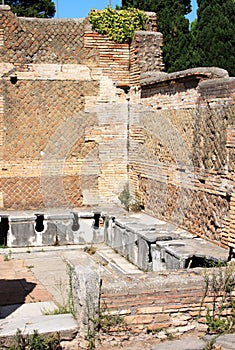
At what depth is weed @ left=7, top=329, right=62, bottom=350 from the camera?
17.5 ft

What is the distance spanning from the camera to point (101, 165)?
1322cm

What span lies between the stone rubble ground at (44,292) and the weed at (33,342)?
8cm

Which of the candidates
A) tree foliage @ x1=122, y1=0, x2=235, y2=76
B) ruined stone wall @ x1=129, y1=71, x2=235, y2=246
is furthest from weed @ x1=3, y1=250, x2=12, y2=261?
tree foliage @ x1=122, y1=0, x2=235, y2=76

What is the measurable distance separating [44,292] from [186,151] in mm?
3590

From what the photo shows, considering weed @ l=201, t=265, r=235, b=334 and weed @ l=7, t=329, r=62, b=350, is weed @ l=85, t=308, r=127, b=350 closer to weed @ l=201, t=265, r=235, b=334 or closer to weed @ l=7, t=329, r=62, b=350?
weed @ l=7, t=329, r=62, b=350

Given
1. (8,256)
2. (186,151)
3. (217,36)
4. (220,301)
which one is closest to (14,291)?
(8,256)

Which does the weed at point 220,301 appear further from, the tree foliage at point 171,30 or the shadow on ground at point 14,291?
the tree foliage at point 171,30

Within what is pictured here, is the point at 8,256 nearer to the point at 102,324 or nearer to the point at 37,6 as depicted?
the point at 102,324

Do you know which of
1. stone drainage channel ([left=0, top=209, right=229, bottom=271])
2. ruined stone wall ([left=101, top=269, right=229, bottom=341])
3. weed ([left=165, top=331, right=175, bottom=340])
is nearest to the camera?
ruined stone wall ([left=101, top=269, right=229, bottom=341])

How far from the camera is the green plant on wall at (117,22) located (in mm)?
12820

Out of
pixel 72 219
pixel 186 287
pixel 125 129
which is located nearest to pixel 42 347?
pixel 186 287

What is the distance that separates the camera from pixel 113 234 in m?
11.6

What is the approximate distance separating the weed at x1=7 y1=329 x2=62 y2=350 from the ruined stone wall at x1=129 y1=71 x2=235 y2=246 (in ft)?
12.9

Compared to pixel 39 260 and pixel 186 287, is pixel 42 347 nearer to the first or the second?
pixel 186 287
